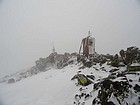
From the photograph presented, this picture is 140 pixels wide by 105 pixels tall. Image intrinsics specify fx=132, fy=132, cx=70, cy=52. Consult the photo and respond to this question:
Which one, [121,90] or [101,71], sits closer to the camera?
[121,90]

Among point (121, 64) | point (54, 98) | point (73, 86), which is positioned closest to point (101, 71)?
point (121, 64)

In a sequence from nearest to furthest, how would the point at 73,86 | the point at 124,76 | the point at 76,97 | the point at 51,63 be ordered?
the point at 124,76
the point at 76,97
the point at 73,86
the point at 51,63

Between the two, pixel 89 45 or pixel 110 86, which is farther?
pixel 89 45

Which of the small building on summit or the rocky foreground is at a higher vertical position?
the small building on summit

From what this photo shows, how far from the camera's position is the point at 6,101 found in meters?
8.33

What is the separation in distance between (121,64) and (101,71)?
4.12 feet

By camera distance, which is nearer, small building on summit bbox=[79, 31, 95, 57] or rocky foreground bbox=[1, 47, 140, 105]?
rocky foreground bbox=[1, 47, 140, 105]

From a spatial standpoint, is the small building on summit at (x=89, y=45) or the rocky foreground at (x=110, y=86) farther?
the small building on summit at (x=89, y=45)

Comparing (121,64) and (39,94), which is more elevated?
(121,64)

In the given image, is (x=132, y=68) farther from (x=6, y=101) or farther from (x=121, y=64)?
(x=6, y=101)

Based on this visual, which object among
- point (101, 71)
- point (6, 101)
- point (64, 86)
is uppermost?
point (101, 71)

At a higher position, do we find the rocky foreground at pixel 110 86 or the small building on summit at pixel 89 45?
the small building on summit at pixel 89 45

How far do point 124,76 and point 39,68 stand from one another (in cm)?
1443

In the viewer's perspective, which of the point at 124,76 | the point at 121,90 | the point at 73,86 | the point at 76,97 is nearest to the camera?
the point at 121,90
